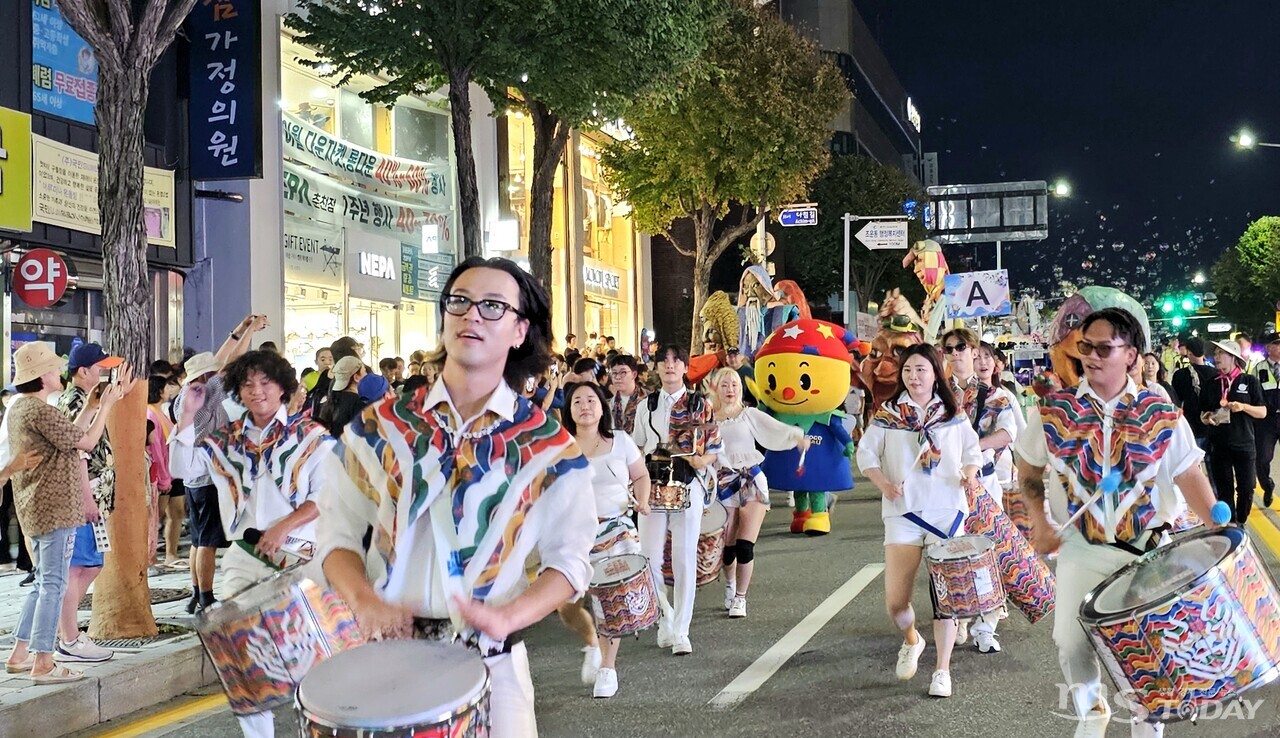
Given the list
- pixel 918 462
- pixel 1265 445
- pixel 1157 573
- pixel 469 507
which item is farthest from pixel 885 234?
pixel 469 507

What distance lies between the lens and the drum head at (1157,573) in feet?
12.8

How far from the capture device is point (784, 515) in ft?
46.9

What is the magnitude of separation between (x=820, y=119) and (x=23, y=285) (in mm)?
22023

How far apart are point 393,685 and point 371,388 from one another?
8833mm

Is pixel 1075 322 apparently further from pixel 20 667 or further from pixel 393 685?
pixel 20 667

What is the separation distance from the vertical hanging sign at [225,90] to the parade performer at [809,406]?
26.5 feet

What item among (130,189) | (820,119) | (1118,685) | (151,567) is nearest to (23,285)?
(151,567)

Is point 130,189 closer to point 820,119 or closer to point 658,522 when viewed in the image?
point 658,522

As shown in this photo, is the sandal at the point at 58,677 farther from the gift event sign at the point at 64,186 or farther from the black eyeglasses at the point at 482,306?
the gift event sign at the point at 64,186

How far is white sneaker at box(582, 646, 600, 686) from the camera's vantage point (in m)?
6.80

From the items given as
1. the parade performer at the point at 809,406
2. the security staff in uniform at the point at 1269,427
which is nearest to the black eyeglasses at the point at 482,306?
the parade performer at the point at 809,406

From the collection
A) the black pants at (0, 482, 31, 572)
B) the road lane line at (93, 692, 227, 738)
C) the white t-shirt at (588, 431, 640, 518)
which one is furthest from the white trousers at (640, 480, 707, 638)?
the black pants at (0, 482, 31, 572)

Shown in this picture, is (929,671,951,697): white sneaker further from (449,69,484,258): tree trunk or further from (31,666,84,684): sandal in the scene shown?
(449,69,484,258): tree trunk

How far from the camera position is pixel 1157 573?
4098mm
